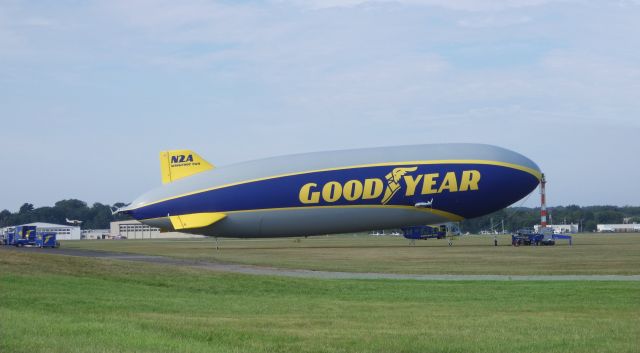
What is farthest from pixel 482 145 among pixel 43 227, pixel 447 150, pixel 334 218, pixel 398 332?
pixel 43 227

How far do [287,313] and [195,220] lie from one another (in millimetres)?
47636

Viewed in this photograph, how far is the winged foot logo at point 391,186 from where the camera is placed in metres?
68.8

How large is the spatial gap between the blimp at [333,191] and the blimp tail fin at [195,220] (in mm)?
83

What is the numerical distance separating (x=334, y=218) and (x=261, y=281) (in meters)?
36.9

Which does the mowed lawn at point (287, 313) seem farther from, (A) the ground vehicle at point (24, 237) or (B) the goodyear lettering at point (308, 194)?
(A) the ground vehicle at point (24, 237)

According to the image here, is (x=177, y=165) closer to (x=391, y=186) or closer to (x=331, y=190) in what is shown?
(x=331, y=190)

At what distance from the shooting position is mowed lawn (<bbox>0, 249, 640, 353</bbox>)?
16.2m

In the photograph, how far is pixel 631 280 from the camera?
3534 cm

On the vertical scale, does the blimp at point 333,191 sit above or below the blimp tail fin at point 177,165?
below

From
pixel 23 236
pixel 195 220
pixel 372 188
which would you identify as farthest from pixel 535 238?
pixel 23 236

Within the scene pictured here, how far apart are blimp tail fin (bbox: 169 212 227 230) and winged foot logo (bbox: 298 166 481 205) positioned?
7195mm

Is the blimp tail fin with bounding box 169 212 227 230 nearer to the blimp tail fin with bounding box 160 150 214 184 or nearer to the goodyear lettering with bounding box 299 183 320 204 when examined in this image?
the blimp tail fin with bounding box 160 150 214 184

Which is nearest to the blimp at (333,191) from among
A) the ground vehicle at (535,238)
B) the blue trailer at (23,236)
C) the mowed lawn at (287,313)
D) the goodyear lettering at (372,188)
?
the goodyear lettering at (372,188)

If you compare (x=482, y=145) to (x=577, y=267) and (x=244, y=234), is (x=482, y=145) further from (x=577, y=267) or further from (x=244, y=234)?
(x=577, y=267)
